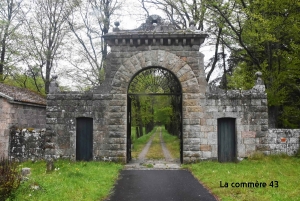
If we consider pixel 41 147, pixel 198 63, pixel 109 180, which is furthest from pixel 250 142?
pixel 41 147

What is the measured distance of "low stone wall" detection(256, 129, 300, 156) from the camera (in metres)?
11.8

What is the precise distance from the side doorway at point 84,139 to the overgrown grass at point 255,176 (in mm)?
4108

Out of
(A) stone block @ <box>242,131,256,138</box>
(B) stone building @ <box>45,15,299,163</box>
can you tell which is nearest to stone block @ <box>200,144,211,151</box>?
(B) stone building @ <box>45,15,299,163</box>

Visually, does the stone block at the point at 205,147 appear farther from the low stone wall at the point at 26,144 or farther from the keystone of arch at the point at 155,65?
the low stone wall at the point at 26,144

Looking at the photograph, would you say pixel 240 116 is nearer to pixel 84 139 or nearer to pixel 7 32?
pixel 84 139

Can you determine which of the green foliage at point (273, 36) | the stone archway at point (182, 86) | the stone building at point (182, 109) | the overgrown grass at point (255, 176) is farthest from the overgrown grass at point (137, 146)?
the green foliage at point (273, 36)

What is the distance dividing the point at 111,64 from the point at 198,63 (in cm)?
369

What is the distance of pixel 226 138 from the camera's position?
472 inches

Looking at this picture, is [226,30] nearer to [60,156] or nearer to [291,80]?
[291,80]

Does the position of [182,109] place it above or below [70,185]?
above

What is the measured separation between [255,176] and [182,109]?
13.9 ft

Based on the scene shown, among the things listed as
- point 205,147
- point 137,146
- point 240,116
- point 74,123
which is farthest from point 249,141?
point 137,146

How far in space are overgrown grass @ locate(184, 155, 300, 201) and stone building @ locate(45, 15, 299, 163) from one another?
86 centimetres

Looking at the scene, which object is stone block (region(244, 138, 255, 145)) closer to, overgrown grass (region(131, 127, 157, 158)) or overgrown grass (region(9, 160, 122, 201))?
overgrown grass (region(9, 160, 122, 201))
